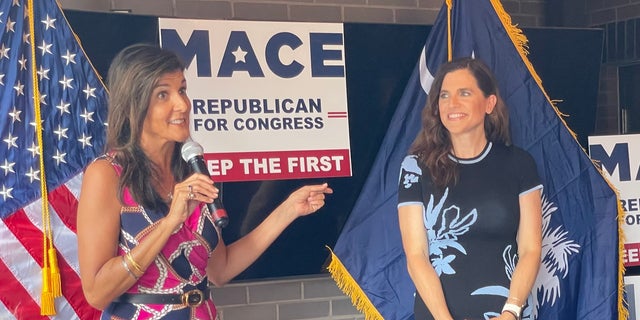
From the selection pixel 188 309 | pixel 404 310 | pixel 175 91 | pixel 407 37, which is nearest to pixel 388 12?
pixel 407 37

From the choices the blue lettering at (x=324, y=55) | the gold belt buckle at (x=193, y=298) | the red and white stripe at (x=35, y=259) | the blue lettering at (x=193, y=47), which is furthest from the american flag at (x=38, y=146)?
the blue lettering at (x=324, y=55)

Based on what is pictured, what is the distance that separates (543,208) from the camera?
2.89 m

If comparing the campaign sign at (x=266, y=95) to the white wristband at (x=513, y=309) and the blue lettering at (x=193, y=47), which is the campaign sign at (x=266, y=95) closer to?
the blue lettering at (x=193, y=47)

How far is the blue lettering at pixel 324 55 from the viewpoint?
3.12 metres

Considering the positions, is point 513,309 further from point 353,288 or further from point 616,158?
point 616,158

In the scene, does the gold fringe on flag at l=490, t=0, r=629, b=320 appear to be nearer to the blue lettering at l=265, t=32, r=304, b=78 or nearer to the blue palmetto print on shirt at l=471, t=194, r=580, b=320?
the blue palmetto print on shirt at l=471, t=194, r=580, b=320

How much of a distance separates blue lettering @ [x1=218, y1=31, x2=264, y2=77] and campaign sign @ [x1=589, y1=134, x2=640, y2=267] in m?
1.55

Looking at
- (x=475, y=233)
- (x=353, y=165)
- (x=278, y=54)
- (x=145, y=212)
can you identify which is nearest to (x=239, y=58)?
(x=278, y=54)

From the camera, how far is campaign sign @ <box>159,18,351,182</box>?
2938mm

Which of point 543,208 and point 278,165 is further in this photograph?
point 278,165

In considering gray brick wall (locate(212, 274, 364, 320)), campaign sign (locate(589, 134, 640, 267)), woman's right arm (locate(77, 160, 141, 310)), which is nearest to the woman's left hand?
woman's right arm (locate(77, 160, 141, 310))

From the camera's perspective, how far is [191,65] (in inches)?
115

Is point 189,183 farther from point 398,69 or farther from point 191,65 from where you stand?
point 398,69

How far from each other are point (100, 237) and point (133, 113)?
0.97 feet
